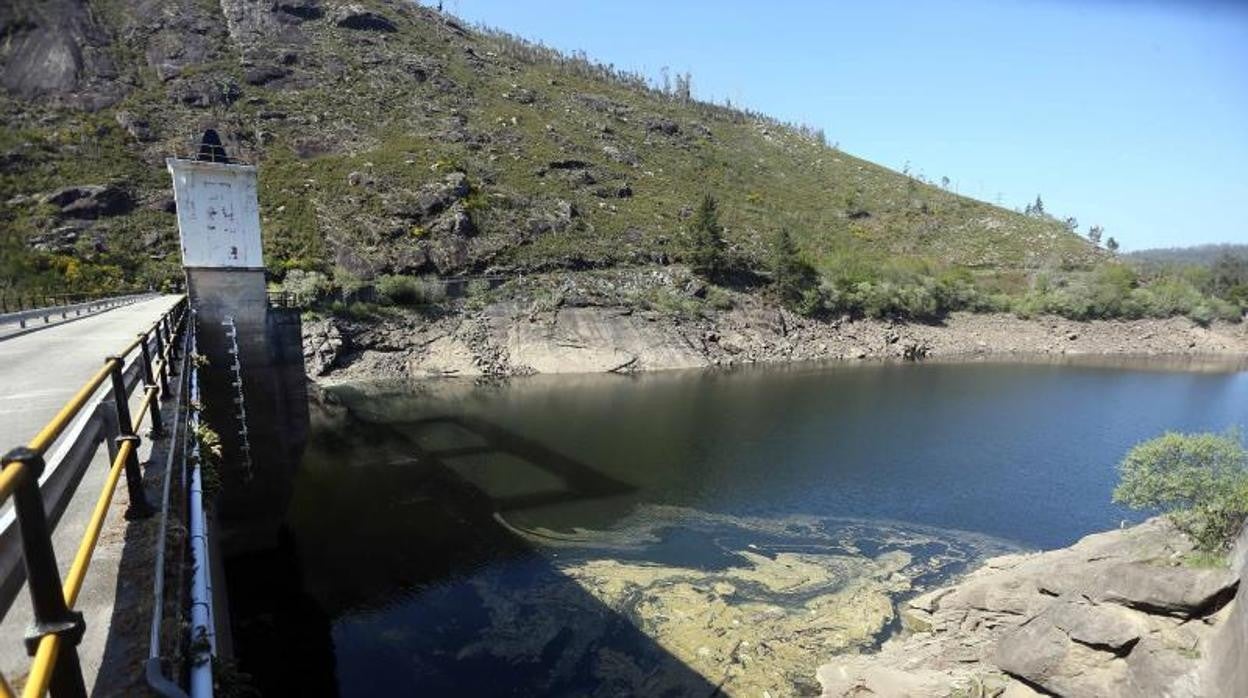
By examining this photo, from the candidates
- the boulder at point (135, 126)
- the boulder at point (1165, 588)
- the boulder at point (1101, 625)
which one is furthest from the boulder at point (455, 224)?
the boulder at point (1165, 588)

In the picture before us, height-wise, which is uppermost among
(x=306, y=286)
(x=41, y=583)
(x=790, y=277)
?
(x=306, y=286)

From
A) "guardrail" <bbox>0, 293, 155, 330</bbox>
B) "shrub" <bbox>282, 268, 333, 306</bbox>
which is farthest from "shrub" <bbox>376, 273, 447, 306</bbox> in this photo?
"guardrail" <bbox>0, 293, 155, 330</bbox>

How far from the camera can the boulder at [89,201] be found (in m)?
56.4

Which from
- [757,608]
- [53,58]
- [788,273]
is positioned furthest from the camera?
[53,58]

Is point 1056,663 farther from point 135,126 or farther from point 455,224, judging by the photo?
point 135,126

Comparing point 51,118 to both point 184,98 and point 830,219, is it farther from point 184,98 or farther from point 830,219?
point 830,219

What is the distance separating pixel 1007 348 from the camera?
72562 mm

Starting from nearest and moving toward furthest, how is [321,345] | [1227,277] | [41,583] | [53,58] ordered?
[41,583]
[321,345]
[53,58]
[1227,277]

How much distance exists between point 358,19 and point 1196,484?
11092cm

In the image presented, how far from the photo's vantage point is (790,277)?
6744 centimetres

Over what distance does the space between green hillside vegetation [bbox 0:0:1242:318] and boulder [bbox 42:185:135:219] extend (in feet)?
1.80

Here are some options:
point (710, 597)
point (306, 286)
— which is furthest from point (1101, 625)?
point (306, 286)

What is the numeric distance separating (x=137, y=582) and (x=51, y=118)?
86.9 m

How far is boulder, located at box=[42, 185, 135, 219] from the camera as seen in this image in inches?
2219
